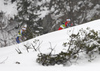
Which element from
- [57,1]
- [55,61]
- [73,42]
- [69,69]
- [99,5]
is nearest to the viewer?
[69,69]

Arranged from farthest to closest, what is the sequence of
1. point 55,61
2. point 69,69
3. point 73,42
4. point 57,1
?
point 57,1, point 73,42, point 55,61, point 69,69

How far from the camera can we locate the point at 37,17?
1568 centimetres

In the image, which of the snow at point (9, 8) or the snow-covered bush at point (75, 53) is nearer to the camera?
the snow-covered bush at point (75, 53)

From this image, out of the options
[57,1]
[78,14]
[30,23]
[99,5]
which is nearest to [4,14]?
[30,23]

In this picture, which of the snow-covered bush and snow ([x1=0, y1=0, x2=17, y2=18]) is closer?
the snow-covered bush

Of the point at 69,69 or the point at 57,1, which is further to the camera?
the point at 57,1

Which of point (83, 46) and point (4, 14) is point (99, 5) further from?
point (83, 46)

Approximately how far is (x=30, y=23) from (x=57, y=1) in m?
5.18

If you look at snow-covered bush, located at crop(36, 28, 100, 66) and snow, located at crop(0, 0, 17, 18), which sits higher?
snow, located at crop(0, 0, 17, 18)

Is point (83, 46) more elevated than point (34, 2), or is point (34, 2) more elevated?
point (34, 2)

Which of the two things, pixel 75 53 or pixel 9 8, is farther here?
pixel 9 8

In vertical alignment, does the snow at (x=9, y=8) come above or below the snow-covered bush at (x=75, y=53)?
above

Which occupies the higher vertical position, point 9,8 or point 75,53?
point 9,8

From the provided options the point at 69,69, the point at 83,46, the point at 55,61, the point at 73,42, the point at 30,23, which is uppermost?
the point at 30,23
